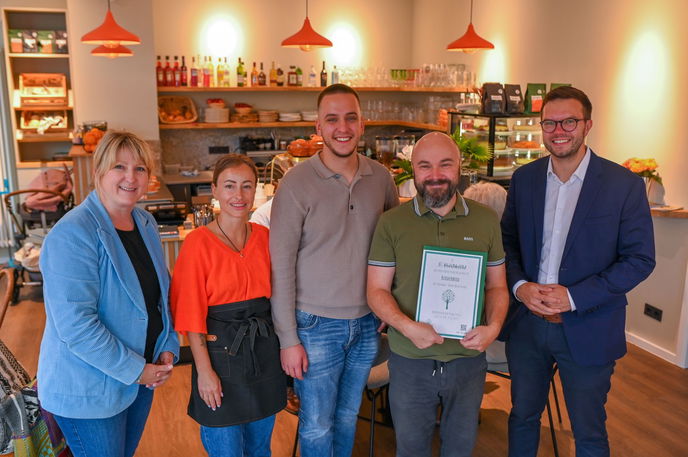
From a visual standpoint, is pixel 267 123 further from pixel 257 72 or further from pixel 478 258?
pixel 478 258

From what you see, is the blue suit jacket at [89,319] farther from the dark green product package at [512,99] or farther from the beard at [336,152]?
the dark green product package at [512,99]

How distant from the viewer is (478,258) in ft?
7.13

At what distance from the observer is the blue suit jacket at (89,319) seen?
1887 mm

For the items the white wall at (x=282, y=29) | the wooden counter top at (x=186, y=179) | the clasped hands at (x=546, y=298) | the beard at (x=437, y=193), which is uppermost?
the white wall at (x=282, y=29)

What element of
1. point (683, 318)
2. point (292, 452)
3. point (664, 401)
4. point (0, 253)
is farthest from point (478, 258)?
point (0, 253)

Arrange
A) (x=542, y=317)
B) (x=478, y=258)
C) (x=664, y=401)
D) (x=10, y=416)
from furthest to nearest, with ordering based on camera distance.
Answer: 1. (x=664, y=401)
2. (x=542, y=317)
3. (x=10, y=416)
4. (x=478, y=258)

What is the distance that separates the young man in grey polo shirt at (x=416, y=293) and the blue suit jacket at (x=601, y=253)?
1.03 feet

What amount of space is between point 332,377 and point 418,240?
0.63m

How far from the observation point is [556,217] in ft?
8.12

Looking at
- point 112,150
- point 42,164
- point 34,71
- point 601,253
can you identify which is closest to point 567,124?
point 601,253

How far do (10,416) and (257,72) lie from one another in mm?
5839

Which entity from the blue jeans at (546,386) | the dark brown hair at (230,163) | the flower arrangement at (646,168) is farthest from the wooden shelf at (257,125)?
the dark brown hair at (230,163)

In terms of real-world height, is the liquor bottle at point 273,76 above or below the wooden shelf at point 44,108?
above

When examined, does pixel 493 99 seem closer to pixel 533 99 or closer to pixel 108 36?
pixel 533 99
